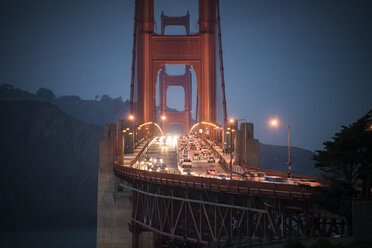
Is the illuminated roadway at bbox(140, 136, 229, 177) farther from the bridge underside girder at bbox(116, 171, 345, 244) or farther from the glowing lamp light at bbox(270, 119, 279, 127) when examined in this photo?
the glowing lamp light at bbox(270, 119, 279, 127)

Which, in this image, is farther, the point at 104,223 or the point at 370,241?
the point at 104,223

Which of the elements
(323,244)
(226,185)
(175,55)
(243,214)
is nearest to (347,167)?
(323,244)

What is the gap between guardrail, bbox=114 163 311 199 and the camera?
880 inches

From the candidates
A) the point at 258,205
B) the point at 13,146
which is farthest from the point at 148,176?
the point at 13,146

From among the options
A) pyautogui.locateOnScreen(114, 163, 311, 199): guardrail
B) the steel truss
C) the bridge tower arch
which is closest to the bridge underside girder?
the steel truss

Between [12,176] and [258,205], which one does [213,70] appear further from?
[12,176]

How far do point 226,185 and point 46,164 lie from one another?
108m

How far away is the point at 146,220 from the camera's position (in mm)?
38438

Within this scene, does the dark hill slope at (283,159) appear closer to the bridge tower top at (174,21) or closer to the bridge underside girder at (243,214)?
the bridge tower top at (174,21)

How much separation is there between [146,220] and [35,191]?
8765 cm

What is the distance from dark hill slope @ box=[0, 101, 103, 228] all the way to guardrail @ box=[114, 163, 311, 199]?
252ft

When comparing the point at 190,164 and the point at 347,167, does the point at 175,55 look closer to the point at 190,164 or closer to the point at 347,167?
the point at 190,164

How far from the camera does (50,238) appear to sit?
261ft

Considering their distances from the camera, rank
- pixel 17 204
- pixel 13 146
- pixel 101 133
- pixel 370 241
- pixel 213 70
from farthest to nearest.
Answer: pixel 101 133
pixel 13 146
pixel 17 204
pixel 213 70
pixel 370 241
